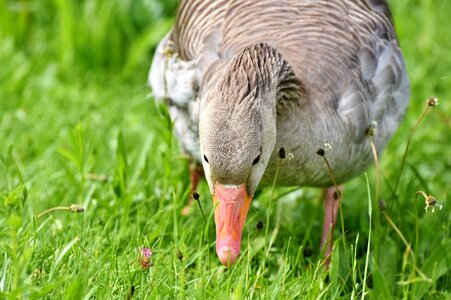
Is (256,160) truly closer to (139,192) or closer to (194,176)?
(139,192)

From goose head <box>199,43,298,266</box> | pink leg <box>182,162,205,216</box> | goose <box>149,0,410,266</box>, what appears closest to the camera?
goose head <box>199,43,298,266</box>

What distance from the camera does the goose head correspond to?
145 inches

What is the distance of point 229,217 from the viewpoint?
384 centimetres

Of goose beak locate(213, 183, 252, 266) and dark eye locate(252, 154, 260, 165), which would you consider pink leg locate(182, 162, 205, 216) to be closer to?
goose beak locate(213, 183, 252, 266)

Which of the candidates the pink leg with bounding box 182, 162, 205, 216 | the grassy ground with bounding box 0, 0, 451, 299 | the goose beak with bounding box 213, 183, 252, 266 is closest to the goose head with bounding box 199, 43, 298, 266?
the goose beak with bounding box 213, 183, 252, 266

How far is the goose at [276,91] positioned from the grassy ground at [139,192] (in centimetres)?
21

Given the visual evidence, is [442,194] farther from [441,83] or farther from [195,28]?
[195,28]

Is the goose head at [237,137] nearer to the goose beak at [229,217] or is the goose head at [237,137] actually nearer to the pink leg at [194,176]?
the goose beak at [229,217]

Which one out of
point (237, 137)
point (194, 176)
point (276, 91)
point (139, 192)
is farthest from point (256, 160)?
point (194, 176)

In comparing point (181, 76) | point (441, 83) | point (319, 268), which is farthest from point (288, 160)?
point (441, 83)

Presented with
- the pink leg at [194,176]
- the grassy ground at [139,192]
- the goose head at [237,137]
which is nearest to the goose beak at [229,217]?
the goose head at [237,137]

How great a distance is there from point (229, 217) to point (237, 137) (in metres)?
0.38

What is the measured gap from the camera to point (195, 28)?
196 inches

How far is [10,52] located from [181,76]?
267 centimetres
